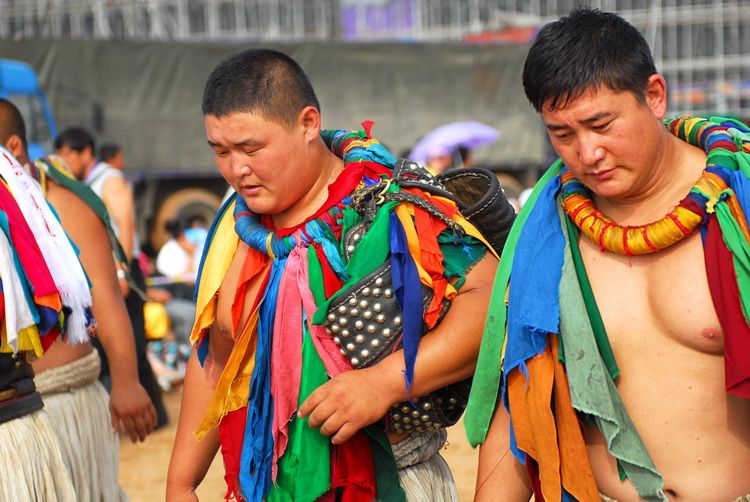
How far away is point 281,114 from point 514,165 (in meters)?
17.2

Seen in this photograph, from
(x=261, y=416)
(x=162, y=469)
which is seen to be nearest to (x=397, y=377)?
(x=261, y=416)

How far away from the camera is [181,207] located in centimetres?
1848

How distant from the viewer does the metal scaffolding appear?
28250mm

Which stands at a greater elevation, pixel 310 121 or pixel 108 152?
pixel 310 121

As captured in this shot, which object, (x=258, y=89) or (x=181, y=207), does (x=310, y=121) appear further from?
(x=181, y=207)

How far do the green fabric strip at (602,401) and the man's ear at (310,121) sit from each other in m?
1.05

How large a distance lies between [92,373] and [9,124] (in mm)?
1193

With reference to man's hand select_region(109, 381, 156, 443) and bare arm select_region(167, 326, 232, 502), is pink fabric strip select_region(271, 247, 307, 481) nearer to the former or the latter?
bare arm select_region(167, 326, 232, 502)

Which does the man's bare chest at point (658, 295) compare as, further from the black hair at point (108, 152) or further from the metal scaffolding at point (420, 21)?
the metal scaffolding at point (420, 21)

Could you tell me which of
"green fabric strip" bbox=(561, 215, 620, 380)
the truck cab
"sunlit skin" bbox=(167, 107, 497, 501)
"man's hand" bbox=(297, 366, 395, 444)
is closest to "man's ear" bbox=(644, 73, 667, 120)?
"green fabric strip" bbox=(561, 215, 620, 380)

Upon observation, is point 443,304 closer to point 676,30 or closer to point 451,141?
point 451,141

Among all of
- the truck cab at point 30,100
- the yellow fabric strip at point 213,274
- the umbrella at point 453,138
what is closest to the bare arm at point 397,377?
the yellow fabric strip at point 213,274

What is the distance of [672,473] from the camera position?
2.61 metres

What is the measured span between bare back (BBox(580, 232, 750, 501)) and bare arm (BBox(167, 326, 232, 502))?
139 cm
